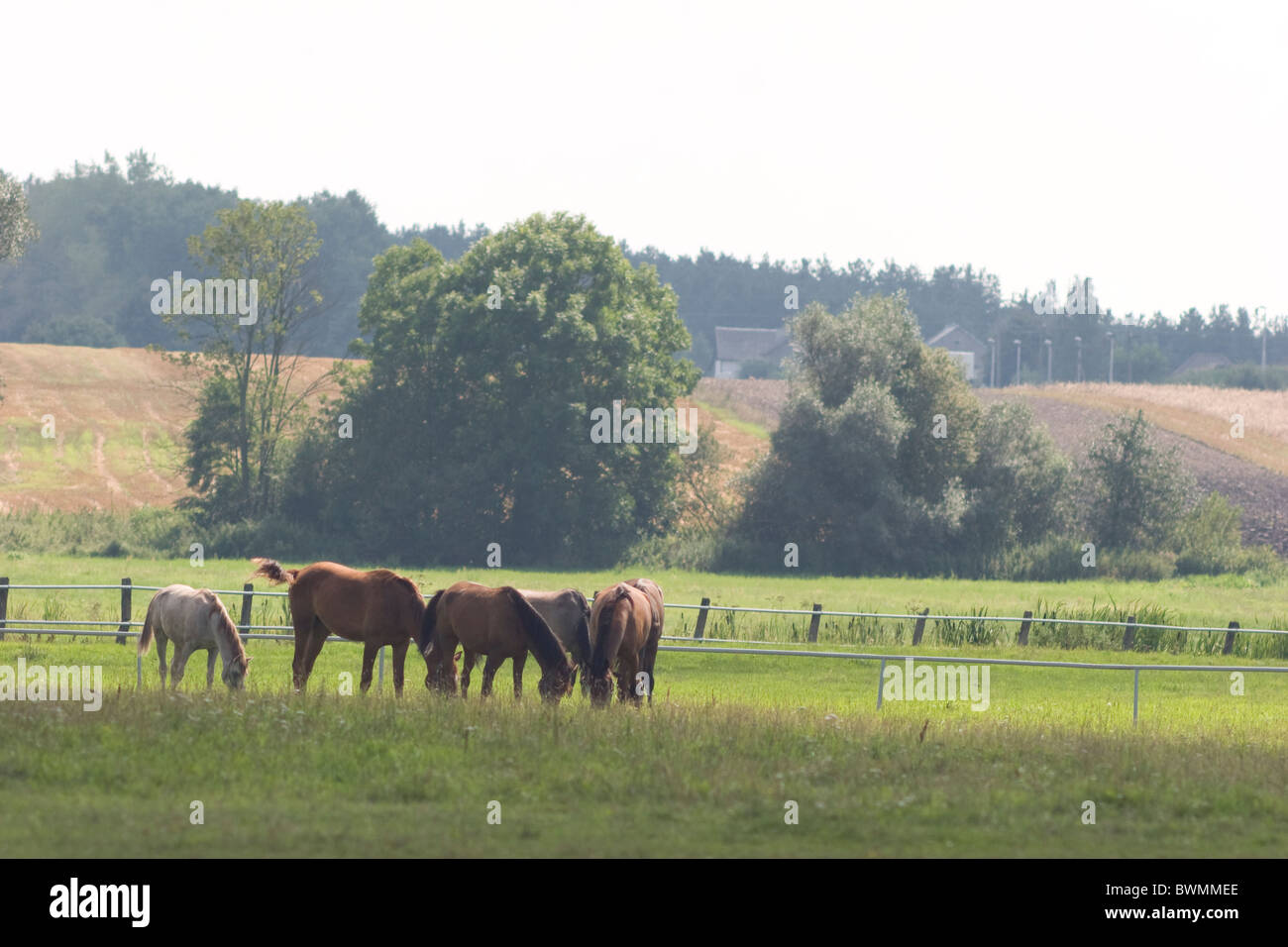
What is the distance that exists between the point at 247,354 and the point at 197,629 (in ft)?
144

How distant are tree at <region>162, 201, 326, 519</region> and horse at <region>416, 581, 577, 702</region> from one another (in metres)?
43.7

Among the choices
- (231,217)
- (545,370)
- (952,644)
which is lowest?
(952,644)

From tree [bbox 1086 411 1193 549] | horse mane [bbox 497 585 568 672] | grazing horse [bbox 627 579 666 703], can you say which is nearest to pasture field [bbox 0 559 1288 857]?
horse mane [bbox 497 585 568 672]

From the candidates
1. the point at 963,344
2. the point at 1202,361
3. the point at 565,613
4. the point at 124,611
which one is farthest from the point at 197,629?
the point at 1202,361

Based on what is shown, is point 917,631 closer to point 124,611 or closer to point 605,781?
point 124,611

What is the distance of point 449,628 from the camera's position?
18.9m

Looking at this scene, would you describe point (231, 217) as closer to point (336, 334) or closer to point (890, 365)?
point (890, 365)

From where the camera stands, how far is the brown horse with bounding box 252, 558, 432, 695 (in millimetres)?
19203

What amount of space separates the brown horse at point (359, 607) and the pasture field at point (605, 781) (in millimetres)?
1296

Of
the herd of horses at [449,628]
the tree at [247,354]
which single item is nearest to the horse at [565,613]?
the herd of horses at [449,628]
